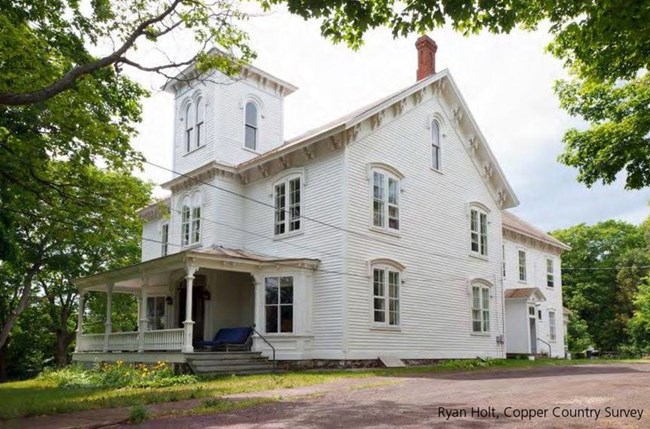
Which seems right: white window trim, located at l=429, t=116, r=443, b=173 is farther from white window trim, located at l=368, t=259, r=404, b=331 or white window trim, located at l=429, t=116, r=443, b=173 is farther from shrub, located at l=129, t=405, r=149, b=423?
shrub, located at l=129, t=405, r=149, b=423

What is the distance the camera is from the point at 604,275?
56125mm

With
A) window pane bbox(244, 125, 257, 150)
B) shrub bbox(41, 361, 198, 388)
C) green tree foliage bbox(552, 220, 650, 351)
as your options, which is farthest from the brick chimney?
green tree foliage bbox(552, 220, 650, 351)

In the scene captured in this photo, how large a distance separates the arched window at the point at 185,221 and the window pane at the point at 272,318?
6060 mm

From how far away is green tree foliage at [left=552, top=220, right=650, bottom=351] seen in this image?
2099 inches

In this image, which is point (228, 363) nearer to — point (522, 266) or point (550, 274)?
point (522, 266)

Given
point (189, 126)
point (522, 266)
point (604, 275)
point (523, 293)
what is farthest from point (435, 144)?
point (604, 275)

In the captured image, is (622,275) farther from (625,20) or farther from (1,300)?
(625,20)

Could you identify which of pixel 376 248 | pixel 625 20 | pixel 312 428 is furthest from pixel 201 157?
pixel 625 20

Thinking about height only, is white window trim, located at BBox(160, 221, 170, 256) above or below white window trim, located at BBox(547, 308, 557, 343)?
above

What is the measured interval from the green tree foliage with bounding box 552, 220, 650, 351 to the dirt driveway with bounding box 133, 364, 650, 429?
44.6 metres

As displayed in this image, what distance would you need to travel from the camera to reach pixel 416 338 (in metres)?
21.1

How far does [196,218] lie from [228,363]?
291 inches

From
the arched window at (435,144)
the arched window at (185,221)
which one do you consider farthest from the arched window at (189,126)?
the arched window at (435,144)

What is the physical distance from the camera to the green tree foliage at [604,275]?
53.3 m
